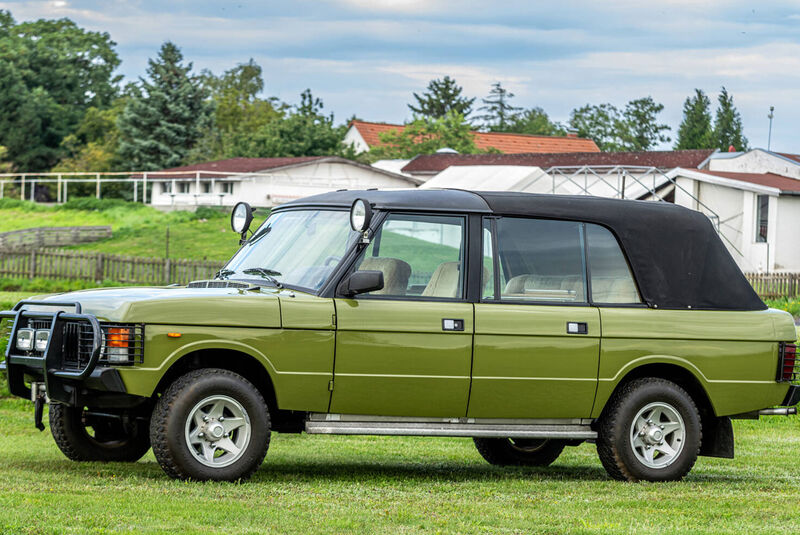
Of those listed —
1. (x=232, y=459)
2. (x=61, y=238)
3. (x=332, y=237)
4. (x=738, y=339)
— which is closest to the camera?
(x=232, y=459)

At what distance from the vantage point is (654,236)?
33.6 feet

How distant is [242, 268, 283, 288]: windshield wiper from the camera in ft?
30.8

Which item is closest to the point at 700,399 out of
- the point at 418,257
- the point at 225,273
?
the point at 418,257

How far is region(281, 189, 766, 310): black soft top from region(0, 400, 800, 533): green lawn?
1.49 m

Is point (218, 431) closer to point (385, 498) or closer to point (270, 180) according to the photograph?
point (385, 498)

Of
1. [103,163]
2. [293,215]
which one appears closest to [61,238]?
[103,163]

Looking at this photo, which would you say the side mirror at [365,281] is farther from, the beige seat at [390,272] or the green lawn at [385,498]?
the green lawn at [385,498]

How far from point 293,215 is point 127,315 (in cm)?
205

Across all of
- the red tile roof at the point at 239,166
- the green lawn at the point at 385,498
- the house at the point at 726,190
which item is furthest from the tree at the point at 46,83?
the green lawn at the point at 385,498

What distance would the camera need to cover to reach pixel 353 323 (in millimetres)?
8938

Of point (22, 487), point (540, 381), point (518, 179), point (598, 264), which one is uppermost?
point (518, 179)

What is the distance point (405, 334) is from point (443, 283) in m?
0.56

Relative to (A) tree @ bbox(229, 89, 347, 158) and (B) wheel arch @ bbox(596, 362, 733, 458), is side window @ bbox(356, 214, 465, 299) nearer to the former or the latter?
(B) wheel arch @ bbox(596, 362, 733, 458)

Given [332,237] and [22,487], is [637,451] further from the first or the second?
[22,487]
